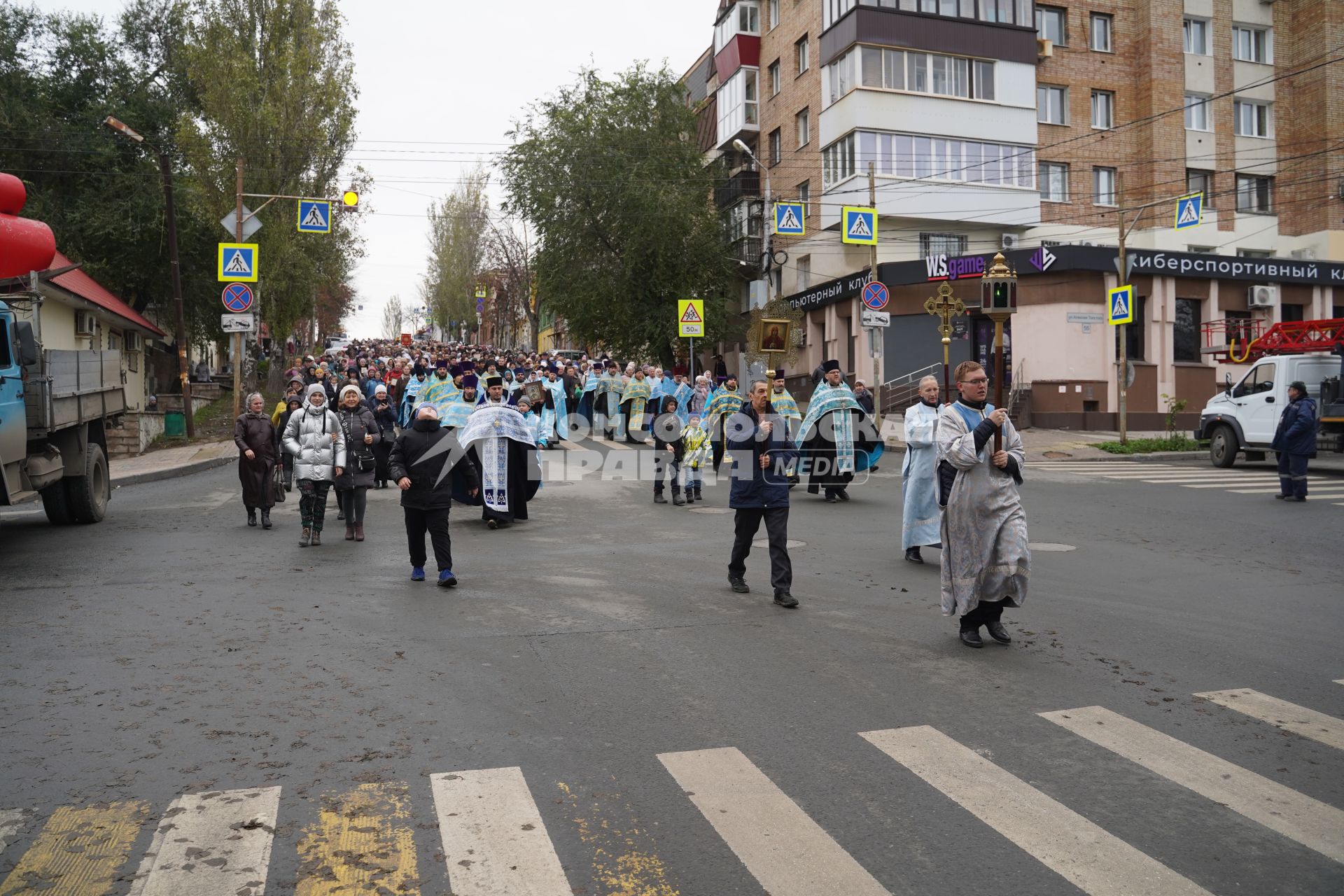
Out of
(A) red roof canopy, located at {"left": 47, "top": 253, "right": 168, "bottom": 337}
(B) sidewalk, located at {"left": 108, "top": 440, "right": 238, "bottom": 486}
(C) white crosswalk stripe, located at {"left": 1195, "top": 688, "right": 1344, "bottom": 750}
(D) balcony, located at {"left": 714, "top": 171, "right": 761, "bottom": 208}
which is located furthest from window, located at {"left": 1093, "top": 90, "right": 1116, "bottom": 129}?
(C) white crosswalk stripe, located at {"left": 1195, "top": 688, "right": 1344, "bottom": 750}

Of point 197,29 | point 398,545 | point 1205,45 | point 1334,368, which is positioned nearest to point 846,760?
point 398,545

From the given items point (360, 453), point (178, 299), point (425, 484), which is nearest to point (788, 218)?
point (178, 299)

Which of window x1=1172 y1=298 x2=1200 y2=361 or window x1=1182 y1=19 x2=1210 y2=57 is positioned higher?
window x1=1182 y1=19 x2=1210 y2=57

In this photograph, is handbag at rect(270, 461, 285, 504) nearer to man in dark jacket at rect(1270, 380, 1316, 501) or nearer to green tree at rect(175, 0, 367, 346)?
man in dark jacket at rect(1270, 380, 1316, 501)

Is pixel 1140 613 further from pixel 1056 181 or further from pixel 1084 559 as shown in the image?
pixel 1056 181

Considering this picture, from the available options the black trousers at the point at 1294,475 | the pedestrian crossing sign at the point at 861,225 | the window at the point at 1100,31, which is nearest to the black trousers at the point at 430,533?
the black trousers at the point at 1294,475

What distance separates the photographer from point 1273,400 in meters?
21.9

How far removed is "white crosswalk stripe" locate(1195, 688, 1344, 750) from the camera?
229 inches

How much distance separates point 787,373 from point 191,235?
21062 mm

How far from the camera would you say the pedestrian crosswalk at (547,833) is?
4.00 metres

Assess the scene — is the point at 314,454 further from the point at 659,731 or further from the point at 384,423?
the point at 659,731

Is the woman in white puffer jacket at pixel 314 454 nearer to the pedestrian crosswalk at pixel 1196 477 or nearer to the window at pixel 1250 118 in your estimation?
the pedestrian crosswalk at pixel 1196 477

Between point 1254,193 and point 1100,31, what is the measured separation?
841 centimetres

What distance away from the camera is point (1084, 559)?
38.5 feet
